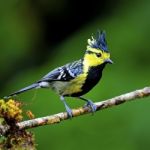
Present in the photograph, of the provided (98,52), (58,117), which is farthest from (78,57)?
(58,117)

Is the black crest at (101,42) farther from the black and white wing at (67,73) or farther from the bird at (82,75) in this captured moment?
the black and white wing at (67,73)

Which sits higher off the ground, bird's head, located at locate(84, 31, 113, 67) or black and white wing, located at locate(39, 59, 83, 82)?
black and white wing, located at locate(39, 59, 83, 82)

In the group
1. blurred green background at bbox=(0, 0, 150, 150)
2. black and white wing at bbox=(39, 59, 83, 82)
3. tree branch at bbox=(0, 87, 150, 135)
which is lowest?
tree branch at bbox=(0, 87, 150, 135)

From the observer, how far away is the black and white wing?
10.5 ft

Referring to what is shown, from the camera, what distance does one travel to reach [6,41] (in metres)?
6.70

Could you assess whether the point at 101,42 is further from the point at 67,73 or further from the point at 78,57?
the point at 78,57

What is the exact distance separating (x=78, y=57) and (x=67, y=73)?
2846 mm

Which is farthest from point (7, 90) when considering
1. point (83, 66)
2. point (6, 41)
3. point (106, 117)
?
point (83, 66)

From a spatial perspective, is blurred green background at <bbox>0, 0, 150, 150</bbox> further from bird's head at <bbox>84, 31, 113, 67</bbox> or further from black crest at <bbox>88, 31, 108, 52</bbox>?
black crest at <bbox>88, 31, 108, 52</bbox>

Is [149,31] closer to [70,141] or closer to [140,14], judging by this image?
[140,14]

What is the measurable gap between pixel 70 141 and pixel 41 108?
0.37 metres

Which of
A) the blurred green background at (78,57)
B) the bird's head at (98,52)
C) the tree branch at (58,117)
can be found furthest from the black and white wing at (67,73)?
the blurred green background at (78,57)

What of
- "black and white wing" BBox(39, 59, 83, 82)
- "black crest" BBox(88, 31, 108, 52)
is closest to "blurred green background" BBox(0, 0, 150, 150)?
"black and white wing" BBox(39, 59, 83, 82)

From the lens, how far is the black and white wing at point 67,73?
319cm
